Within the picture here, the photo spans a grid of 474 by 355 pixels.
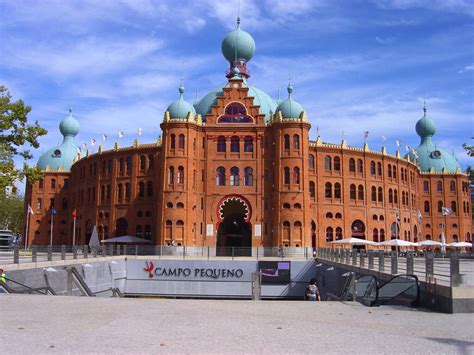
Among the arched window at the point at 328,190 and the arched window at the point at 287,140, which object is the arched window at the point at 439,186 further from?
the arched window at the point at 287,140

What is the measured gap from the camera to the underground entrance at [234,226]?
61047 mm

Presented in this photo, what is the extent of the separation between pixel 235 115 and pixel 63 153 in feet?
128

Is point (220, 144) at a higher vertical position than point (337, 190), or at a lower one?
higher

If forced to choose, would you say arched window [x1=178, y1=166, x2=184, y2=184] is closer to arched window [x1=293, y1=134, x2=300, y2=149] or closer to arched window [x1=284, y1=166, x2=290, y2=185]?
arched window [x1=284, y1=166, x2=290, y2=185]

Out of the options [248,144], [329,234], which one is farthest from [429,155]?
[248,144]

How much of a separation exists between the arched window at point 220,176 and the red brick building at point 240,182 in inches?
6.4

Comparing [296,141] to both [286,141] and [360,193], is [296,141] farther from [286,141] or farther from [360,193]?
[360,193]

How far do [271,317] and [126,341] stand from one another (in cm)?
455

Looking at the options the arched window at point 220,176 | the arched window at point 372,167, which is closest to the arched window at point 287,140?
the arched window at point 220,176

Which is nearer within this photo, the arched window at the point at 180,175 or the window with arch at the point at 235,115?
the arched window at the point at 180,175

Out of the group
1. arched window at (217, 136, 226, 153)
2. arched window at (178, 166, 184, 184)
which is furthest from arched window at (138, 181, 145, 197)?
arched window at (217, 136, 226, 153)

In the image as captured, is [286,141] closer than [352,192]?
Yes

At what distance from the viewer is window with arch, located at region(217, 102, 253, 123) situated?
6175 cm

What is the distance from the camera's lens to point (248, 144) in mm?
61344
